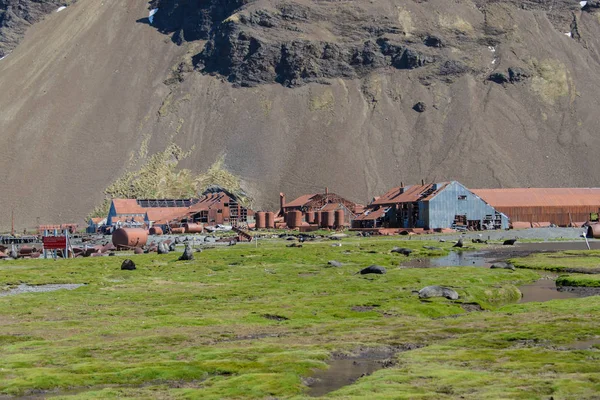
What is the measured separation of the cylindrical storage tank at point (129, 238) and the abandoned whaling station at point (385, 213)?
53.3 feet

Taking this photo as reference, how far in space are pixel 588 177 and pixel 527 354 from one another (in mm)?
182151

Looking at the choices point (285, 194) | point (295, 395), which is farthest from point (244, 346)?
point (285, 194)

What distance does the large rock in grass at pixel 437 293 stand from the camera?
4106 centimetres

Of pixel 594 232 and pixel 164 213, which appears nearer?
pixel 594 232

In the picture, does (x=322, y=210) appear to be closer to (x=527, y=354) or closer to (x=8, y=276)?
(x=8, y=276)

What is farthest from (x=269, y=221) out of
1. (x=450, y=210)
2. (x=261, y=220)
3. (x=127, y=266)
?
(x=127, y=266)

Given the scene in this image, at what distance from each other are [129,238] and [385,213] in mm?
59695

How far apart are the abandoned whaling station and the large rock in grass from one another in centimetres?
7281

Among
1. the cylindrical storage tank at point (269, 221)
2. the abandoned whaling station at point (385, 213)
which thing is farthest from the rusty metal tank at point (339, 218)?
the cylindrical storage tank at point (269, 221)

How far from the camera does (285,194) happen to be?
196250mm

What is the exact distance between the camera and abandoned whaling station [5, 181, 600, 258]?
5108 inches

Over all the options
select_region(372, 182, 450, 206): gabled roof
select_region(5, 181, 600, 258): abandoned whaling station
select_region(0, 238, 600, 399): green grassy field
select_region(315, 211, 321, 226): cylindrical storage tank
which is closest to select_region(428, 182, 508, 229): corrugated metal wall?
select_region(5, 181, 600, 258): abandoned whaling station

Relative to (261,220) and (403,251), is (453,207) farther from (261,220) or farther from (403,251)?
(403,251)

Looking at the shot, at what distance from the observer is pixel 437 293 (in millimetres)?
41375
